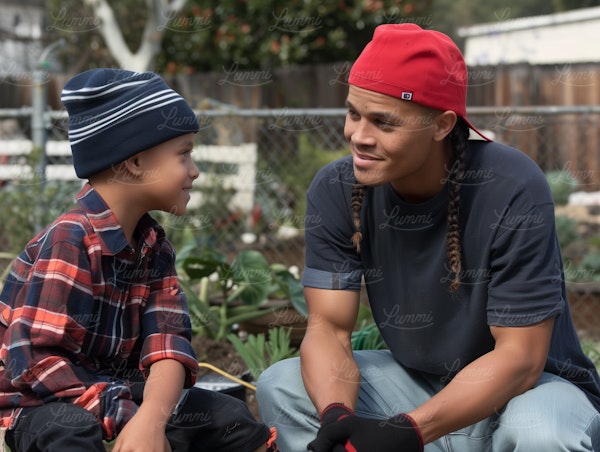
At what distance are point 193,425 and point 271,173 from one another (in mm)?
6044

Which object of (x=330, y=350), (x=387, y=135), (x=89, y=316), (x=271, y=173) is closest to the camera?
(x=89, y=316)

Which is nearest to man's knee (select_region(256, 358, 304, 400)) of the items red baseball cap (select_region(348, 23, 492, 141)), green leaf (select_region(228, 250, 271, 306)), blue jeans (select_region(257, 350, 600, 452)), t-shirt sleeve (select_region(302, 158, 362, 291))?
blue jeans (select_region(257, 350, 600, 452))

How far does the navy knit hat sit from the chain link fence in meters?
2.78

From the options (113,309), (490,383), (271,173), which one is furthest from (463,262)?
(271,173)

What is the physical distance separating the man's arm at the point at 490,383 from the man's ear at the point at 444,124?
57cm

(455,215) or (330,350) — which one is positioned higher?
(455,215)

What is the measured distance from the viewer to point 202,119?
5848 millimetres

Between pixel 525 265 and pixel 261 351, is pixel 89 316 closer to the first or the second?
pixel 525 265

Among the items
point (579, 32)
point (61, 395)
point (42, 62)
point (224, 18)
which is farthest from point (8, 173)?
point (579, 32)

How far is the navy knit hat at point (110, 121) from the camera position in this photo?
2408mm

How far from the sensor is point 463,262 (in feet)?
8.66

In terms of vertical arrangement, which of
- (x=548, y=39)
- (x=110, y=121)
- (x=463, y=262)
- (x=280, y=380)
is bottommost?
(x=548, y=39)

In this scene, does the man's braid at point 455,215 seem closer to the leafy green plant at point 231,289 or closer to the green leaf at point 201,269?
the leafy green plant at point 231,289

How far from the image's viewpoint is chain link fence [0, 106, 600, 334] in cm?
571
